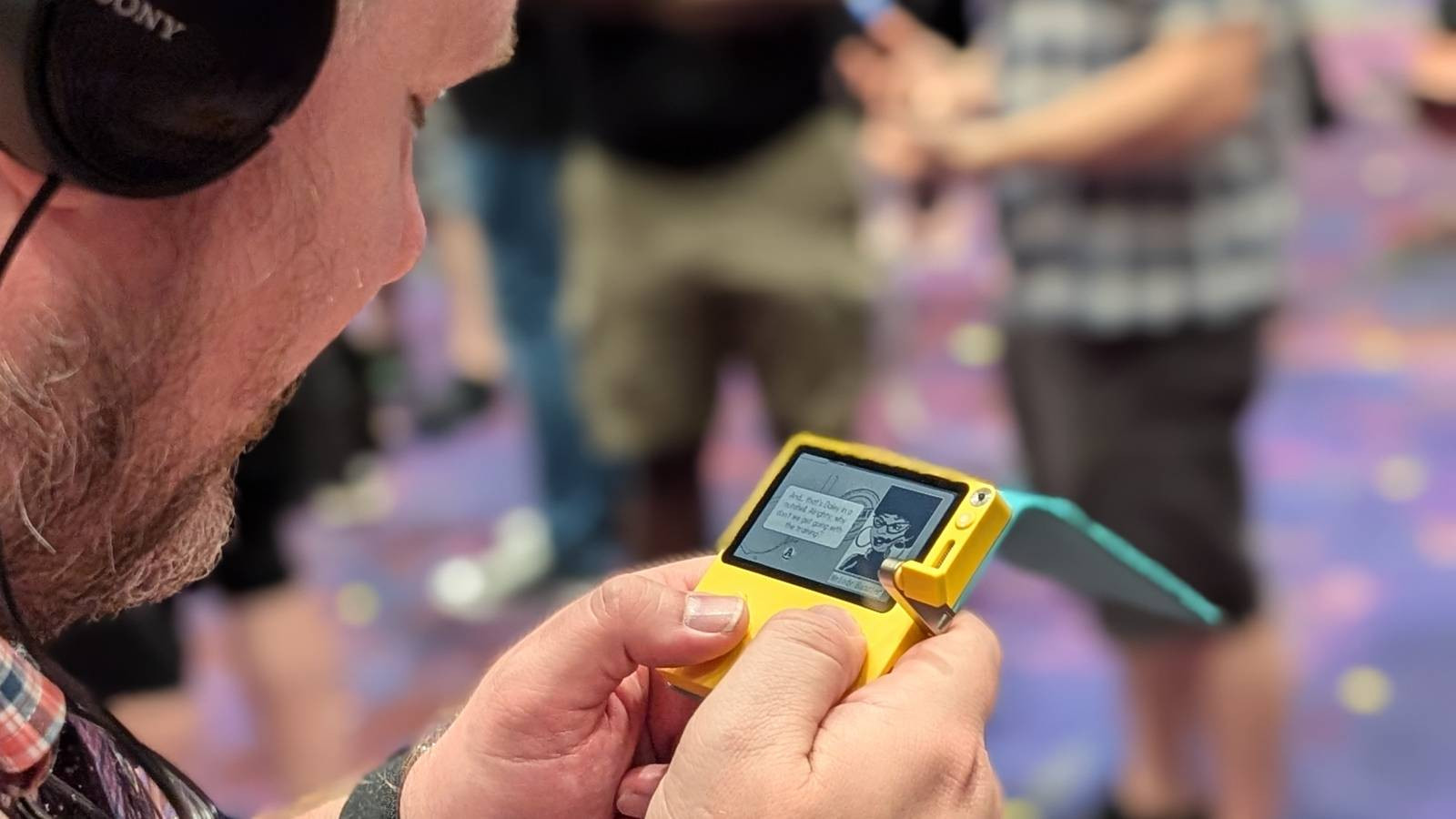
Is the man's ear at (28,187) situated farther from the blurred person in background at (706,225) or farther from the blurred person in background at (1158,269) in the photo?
the blurred person in background at (706,225)

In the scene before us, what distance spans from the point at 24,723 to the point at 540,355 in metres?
1.89

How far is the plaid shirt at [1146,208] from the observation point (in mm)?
1400

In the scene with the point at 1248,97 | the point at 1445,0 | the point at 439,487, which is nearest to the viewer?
the point at 1248,97

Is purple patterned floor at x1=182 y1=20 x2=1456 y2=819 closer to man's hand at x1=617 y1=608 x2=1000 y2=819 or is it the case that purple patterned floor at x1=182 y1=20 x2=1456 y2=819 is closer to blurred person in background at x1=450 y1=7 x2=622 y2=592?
blurred person in background at x1=450 y1=7 x2=622 y2=592

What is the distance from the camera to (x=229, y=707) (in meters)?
2.01

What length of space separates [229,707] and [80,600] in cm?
146

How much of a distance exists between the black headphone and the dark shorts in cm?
107

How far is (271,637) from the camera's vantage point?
1.61 m

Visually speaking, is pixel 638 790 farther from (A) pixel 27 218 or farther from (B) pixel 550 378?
(B) pixel 550 378

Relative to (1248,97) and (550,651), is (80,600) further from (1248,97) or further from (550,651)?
(1248,97)

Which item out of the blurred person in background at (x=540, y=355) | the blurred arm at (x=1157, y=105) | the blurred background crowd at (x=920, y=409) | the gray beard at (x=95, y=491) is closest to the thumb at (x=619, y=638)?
the gray beard at (x=95, y=491)

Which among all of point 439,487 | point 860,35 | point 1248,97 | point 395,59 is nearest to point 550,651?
point 395,59

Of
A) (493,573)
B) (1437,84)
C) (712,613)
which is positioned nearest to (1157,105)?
(712,613)

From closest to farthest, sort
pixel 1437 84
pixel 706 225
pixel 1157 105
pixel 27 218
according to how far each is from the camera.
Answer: pixel 27 218, pixel 1157 105, pixel 706 225, pixel 1437 84
